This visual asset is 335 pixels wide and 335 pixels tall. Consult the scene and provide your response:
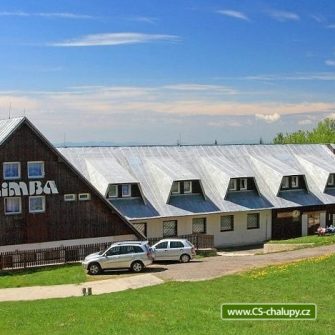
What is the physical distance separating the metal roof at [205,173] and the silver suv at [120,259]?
10046 mm

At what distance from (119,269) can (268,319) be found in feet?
53.8

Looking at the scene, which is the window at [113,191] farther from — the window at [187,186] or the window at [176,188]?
the window at [187,186]

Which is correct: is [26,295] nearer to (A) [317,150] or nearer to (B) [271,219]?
(B) [271,219]

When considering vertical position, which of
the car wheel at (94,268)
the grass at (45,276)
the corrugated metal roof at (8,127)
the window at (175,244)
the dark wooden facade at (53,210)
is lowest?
the grass at (45,276)

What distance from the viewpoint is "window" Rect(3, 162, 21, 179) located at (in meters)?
38.4

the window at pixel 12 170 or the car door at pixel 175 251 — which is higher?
the window at pixel 12 170

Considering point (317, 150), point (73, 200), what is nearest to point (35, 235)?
point (73, 200)

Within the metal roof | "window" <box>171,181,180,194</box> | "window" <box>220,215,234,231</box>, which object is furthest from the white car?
"window" <box>220,215,234,231</box>

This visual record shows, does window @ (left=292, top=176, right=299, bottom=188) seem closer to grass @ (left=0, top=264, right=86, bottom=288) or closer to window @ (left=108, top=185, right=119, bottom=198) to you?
window @ (left=108, top=185, right=119, bottom=198)

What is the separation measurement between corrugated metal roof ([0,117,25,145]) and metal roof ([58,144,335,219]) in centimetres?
799

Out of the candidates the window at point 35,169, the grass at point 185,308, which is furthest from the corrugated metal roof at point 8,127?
the grass at point 185,308

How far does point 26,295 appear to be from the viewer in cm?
2811

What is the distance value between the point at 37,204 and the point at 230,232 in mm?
16646

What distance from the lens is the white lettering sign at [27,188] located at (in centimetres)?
3831
